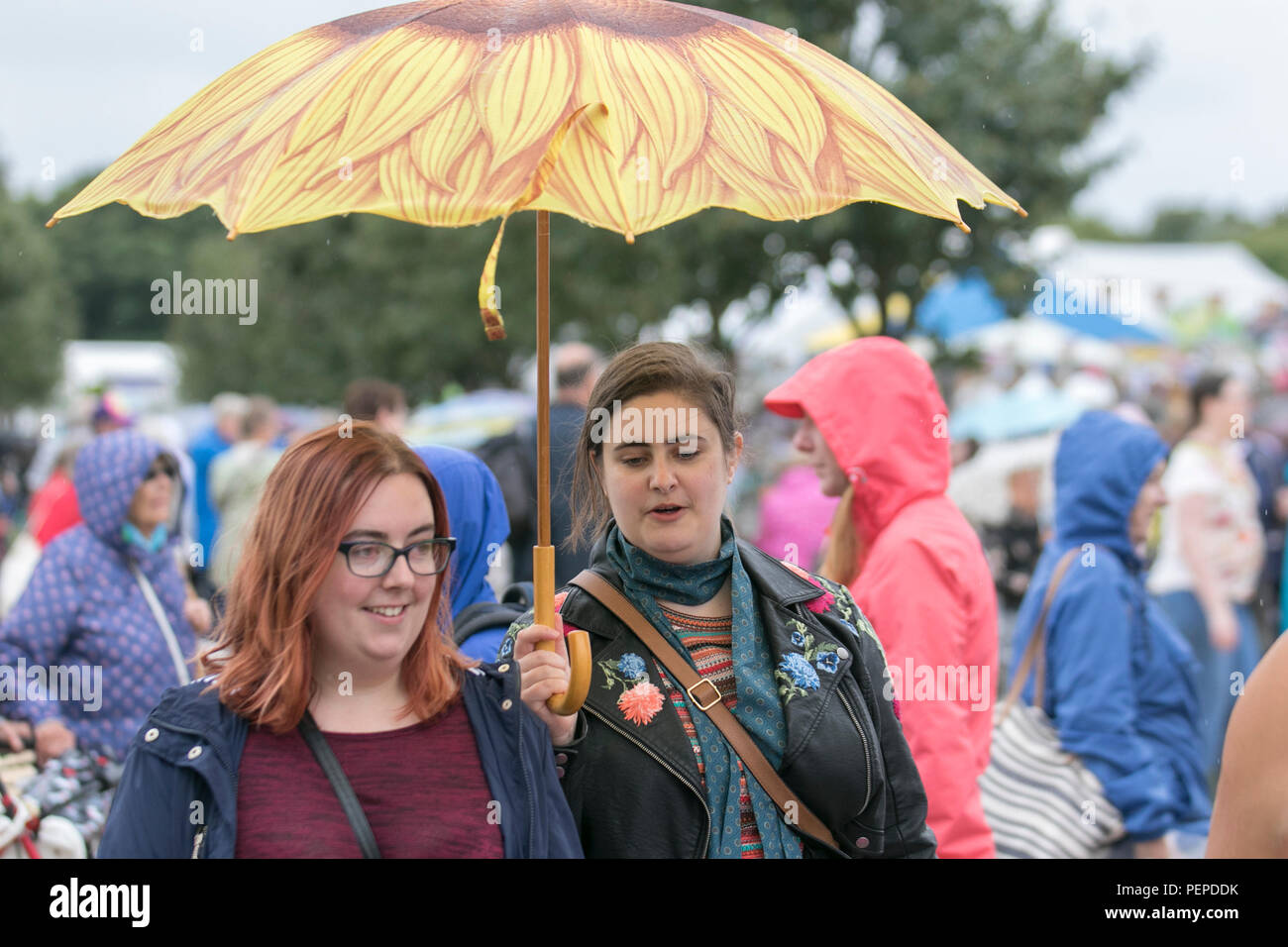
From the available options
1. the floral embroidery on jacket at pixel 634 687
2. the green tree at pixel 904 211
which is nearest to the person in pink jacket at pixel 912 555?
the floral embroidery on jacket at pixel 634 687

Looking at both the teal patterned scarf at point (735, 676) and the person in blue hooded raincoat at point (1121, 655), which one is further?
the person in blue hooded raincoat at point (1121, 655)

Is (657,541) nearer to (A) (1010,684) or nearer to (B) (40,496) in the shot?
(A) (1010,684)

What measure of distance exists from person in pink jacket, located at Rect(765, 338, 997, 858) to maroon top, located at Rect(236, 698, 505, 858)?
3.95 ft

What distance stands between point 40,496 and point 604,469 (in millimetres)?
8365

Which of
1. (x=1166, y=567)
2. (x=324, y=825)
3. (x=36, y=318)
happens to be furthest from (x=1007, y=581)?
(x=36, y=318)

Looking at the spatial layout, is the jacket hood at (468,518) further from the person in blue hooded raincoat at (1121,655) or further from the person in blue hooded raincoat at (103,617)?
the person in blue hooded raincoat at (1121,655)

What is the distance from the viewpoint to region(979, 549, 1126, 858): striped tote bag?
411 centimetres

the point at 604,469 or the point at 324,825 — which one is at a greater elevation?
the point at 604,469

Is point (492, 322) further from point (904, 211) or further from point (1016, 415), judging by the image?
point (1016, 415)

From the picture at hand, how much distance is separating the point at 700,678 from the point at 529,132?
1.16 meters

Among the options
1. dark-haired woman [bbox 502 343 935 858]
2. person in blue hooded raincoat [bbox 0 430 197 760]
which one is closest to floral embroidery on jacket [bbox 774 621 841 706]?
dark-haired woman [bbox 502 343 935 858]

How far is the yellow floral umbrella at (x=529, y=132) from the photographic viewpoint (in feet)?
6.99

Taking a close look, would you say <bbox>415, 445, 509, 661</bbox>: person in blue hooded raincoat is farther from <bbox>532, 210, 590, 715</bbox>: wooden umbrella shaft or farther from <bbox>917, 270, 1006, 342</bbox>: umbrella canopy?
<bbox>917, 270, 1006, 342</bbox>: umbrella canopy

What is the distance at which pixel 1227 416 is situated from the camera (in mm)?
7902
